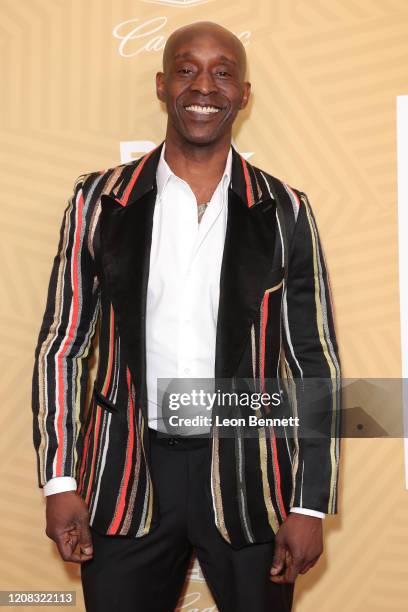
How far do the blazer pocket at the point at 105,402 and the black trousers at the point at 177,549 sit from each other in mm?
110

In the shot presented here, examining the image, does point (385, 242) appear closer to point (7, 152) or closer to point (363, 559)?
point (363, 559)

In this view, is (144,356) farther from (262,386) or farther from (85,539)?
(85,539)

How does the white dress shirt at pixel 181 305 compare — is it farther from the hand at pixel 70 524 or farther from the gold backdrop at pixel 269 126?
the gold backdrop at pixel 269 126

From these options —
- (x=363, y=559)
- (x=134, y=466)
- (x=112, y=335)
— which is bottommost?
(x=363, y=559)

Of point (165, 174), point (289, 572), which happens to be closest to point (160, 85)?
point (165, 174)

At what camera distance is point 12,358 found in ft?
7.60

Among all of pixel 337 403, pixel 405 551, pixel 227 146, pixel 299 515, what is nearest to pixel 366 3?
pixel 227 146

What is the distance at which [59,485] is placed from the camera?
1728 millimetres

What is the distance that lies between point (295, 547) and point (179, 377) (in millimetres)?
487

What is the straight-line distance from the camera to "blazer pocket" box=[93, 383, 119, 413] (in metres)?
1.76

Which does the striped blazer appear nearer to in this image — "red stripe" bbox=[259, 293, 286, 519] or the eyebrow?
"red stripe" bbox=[259, 293, 286, 519]

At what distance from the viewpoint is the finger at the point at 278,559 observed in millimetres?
1724

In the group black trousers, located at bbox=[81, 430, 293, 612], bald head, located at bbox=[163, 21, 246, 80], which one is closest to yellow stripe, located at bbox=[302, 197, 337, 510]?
black trousers, located at bbox=[81, 430, 293, 612]

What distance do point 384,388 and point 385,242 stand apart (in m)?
0.47
